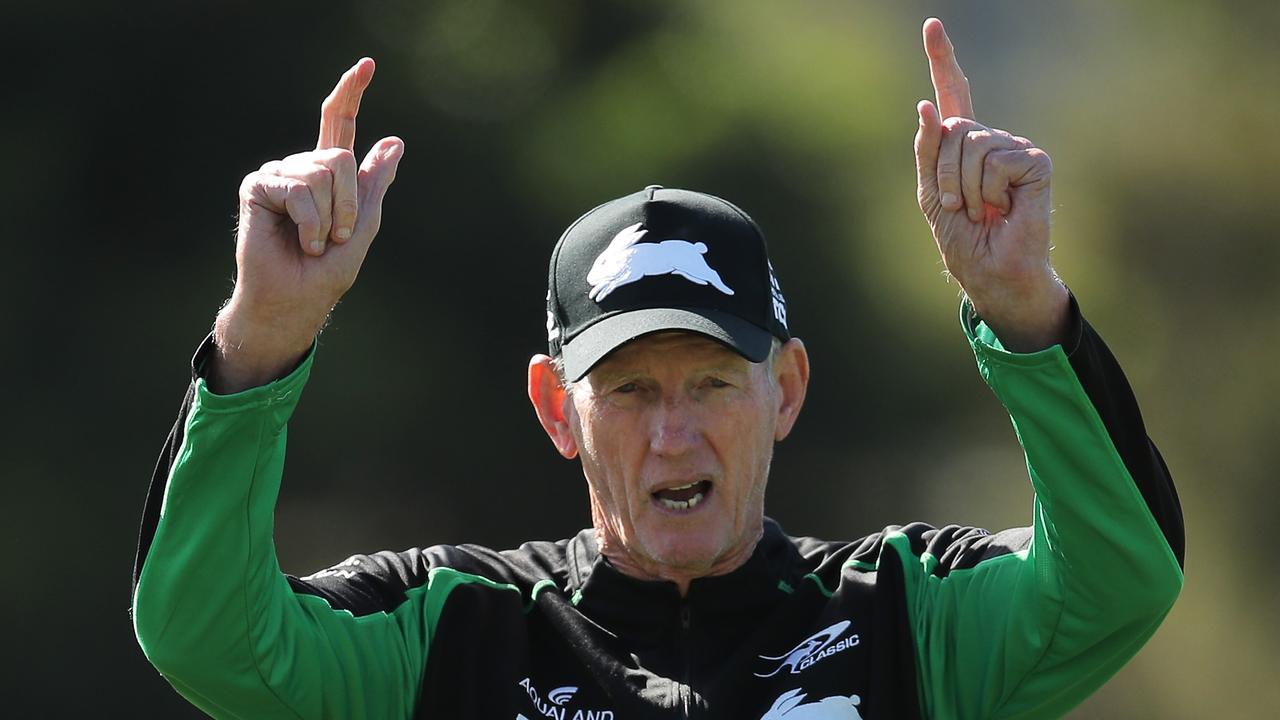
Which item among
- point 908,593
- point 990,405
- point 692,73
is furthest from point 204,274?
point 908,593

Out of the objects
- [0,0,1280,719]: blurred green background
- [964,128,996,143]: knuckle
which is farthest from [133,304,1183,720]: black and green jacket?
[0,0,1280,719]: blurred green background

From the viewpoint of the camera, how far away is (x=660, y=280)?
2.26 m

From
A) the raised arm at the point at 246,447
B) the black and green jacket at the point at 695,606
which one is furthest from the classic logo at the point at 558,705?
the raised arm at the point at 246,447

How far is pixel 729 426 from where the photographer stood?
2.23m

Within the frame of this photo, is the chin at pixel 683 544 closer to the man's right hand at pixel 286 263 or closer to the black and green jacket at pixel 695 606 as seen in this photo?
the black and green jacket at pixel 695 606

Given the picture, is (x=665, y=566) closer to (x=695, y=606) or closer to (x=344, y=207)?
(x=695, y=606)

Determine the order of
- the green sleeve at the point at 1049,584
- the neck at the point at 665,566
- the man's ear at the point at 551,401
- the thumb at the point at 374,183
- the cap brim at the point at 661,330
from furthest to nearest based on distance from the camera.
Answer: the man's ear at the point at 551,401, the neck at the point at 665,566, the cap brim at the point at 661,330, the thumb at the point at 374,183, the green sleeve at the point at 1049,584

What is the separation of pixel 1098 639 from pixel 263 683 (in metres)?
1.07

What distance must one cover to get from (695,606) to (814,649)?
19cm

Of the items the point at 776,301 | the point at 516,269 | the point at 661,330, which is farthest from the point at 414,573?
the point at 516,269

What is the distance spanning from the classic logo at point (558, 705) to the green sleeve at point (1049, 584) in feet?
1.45

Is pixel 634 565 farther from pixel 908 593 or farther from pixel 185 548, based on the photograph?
pixel 185 548

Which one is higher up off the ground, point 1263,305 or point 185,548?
point 1263,305

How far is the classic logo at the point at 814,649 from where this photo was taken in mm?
2176
